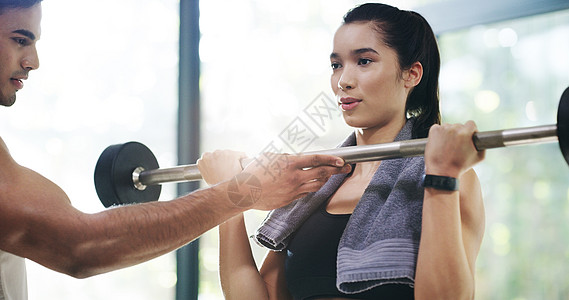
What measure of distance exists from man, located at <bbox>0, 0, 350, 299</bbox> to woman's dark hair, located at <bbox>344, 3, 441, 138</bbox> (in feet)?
0.95

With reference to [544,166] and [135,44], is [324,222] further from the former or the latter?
[135,44]

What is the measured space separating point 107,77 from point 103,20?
0.25 metres

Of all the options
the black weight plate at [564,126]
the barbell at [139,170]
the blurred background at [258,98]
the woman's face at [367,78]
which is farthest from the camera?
the blurred background at [258,98]

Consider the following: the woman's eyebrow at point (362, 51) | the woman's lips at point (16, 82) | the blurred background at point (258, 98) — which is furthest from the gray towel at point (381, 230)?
the blurred background at point (258, 98)

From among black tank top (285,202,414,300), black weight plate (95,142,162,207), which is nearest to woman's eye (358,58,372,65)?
black tank top (285,202,414,300)

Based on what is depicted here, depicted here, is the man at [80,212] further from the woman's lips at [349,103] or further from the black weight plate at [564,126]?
the black weight plate at [564,126]

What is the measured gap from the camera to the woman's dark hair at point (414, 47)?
122 centimetres

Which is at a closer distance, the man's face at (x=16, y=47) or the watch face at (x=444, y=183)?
the watch face at (x=444, y=183)

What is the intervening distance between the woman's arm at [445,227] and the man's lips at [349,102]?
0.28 metres

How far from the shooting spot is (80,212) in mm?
988

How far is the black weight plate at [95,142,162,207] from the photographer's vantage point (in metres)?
1.41

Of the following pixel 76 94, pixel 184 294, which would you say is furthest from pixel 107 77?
pixel 184 294

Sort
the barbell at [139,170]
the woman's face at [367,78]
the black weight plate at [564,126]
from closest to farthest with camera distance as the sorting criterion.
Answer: the black weight plate at [564,126]
the barbell at [139,170]
the woman's face at [367,78]

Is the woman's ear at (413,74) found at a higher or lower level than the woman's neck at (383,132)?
higher
